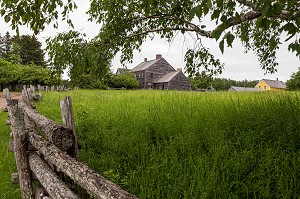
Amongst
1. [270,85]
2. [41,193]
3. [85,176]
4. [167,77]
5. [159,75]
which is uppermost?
[159,75]

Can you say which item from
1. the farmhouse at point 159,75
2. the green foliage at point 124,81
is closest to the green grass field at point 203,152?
the green foliage at point 124,81

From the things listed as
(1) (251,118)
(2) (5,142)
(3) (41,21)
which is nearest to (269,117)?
(1) (251,118)

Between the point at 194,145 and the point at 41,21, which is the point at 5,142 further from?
the point at 194,145

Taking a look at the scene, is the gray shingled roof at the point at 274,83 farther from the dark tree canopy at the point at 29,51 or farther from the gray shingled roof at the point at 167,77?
the dark tree canopy at the point at 29,51

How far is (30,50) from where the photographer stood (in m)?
60.2

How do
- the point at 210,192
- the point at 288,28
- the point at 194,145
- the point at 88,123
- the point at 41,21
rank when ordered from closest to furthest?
the point at 288,28, the point at 210,192, the point at 194,145, the point at 41,21, the point at 88,123

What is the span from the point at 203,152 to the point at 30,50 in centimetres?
6391

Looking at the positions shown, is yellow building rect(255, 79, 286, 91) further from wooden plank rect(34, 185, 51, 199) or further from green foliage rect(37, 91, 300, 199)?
wooden plank rect(34, 185, 51, 199)

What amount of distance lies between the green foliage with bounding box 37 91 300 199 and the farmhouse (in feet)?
153

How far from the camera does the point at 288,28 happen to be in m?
2.01

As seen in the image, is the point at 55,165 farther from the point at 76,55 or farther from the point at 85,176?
the point at 76,55

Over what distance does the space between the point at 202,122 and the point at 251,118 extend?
1.00 metres

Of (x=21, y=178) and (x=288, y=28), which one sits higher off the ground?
(x=288, y=28)

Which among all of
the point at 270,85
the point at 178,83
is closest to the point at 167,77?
the point at 178,83
